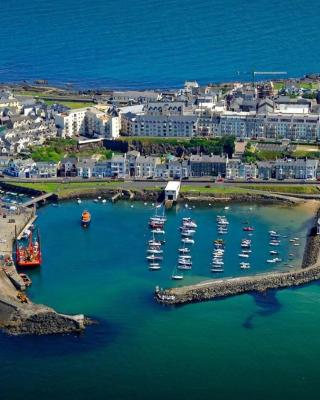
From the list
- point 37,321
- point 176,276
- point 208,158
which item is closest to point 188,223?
point 176,276

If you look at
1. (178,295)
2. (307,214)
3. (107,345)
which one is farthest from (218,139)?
(107,345)

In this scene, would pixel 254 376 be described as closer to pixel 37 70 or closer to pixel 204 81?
pixel 204 81

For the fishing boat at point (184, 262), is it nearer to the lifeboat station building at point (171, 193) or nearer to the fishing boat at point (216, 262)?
the fishing boat at point (216, 262)

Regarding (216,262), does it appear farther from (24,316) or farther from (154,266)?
(24,316)

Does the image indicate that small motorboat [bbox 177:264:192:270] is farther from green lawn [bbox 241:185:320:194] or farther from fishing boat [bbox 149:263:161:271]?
green lawn [bbox 241:185:320:194]

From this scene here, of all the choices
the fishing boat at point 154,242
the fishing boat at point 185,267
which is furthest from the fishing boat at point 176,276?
the fishing boat at point 154,242

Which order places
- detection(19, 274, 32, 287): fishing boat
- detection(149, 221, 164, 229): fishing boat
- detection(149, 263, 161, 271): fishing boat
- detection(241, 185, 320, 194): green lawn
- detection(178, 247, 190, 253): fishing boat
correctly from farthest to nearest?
detection(241, 185, 320, 194): green lawn < detection(149, 221, 164, 229): fishing boat < detection(178, 247, 190, 253): fishing boat < detection(149, 263, 161, 271): fishing boat < detection(19, 274, 32, 287): fishing boat

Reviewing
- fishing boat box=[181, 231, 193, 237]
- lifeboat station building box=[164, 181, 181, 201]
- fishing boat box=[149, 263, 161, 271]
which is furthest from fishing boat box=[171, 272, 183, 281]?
lifeboat station building box=[164, 181, 181, 201]

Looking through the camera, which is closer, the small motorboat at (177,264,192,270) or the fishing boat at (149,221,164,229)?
the small motorboat at (177,264,192,270)
